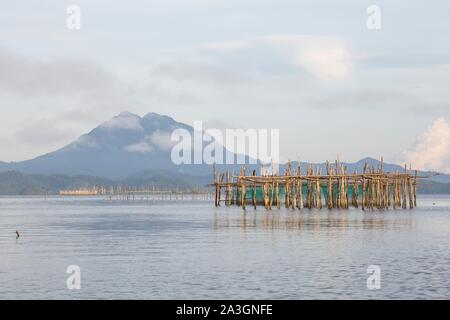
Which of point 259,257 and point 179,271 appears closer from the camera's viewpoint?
point 179,271

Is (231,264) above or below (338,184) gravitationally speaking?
below

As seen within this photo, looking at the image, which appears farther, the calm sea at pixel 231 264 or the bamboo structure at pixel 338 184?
the bamboo structure at pixel 338 184

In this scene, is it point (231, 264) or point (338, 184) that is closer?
point (231, 264)

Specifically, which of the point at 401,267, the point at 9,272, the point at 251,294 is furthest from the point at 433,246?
the point at 9,272

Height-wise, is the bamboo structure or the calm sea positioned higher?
the bamboo structure

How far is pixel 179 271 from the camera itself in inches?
1276

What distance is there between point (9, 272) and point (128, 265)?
5.14 metres

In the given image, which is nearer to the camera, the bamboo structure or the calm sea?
the calm sea

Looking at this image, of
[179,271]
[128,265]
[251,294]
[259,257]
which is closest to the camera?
[251,294]

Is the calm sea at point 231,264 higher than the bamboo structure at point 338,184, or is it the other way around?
the bamboo structure at point 338,184
